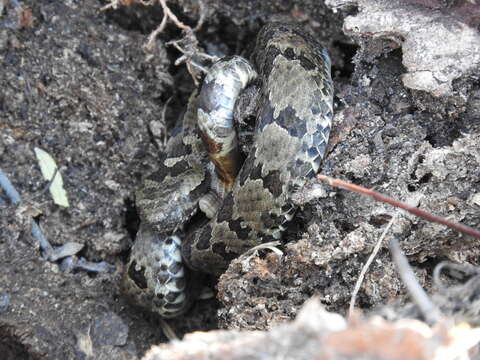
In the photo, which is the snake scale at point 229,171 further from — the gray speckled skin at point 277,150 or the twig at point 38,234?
the twig at point 38,234

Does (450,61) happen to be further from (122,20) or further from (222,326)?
(122,20)

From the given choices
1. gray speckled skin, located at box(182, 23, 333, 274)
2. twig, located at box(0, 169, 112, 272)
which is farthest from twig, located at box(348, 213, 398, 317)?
twig, located at box(0, 169, 112, 272)

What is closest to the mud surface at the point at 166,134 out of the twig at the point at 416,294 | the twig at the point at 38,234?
the twig at the point at 38,234

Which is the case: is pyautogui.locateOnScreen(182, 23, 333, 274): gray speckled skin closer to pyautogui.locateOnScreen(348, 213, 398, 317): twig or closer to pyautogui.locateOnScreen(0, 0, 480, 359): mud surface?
Answer: pyautogui.locateOnScreen(0, 0, 480, 359): mud surface

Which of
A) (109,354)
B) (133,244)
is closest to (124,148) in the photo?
(133,244)

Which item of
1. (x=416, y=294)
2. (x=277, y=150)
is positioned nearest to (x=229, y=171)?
(x=277, y=150)
